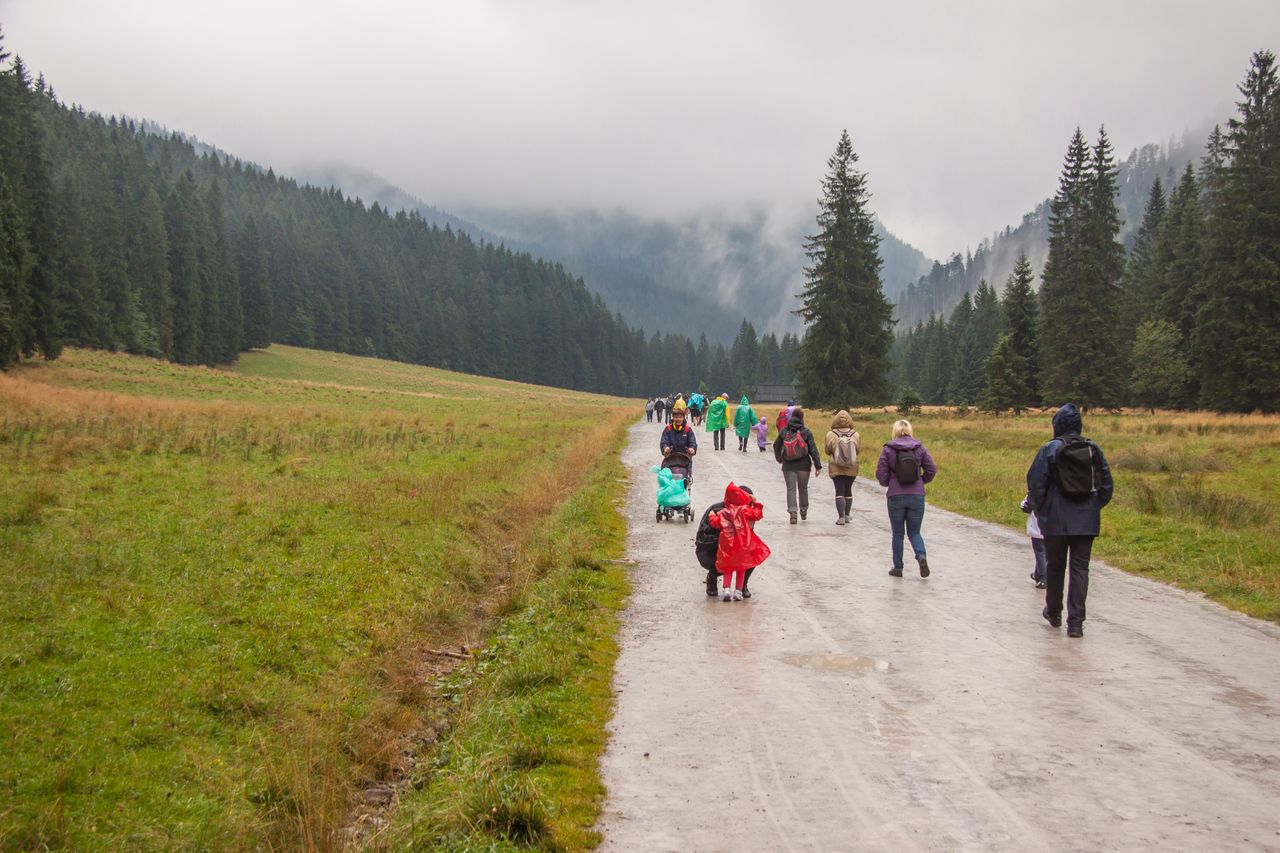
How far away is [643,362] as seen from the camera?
561ft

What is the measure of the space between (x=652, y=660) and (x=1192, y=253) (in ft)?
199

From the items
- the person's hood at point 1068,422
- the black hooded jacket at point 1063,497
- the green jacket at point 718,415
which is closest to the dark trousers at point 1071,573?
the black hooded jacket at point 1063,497

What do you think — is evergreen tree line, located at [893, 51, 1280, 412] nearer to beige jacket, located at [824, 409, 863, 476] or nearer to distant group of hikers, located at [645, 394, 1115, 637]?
beige jacket, located at [824, 409, 863, 476]

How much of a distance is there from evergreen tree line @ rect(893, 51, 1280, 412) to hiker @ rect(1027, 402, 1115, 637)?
4025 centimetres

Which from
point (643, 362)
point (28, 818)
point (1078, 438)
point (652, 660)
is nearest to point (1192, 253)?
point (1078, 438)

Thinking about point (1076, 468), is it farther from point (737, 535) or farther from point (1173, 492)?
point (1173, 492)

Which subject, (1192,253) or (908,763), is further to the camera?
(1192,253)

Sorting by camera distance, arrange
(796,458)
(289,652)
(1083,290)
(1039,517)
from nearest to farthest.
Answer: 1. (289,652)
2. (1039,517)
3. (796,458)
4. (1083,290)

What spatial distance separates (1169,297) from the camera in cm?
5584

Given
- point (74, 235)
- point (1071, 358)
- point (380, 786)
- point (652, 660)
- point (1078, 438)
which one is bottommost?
point (380, 786)

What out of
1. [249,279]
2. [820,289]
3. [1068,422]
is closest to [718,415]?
[820,289]

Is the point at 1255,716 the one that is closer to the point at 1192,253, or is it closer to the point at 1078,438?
the point at 1078,438

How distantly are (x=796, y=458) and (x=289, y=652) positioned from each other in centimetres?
978

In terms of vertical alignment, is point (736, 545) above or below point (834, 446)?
below
